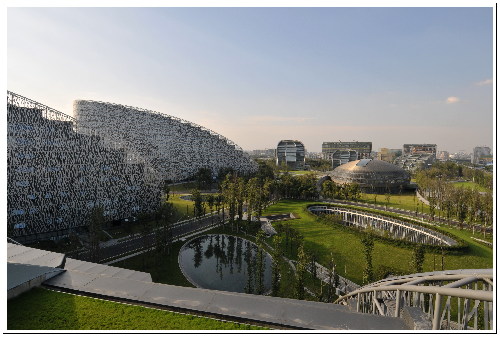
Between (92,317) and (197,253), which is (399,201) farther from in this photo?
(92,317)

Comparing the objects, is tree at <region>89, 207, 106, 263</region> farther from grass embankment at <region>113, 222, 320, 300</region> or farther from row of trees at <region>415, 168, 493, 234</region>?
row of trees at <region>415, 168, 493, 234</region>

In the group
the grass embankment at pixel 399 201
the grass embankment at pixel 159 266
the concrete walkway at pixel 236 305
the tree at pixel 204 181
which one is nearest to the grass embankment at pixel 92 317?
the concrete walkway at pixel 236 305

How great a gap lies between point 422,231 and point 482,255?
351 inches

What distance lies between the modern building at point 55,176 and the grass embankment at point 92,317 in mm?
34409

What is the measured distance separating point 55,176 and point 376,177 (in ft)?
252

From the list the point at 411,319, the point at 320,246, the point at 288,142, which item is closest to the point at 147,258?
the point at 320,246

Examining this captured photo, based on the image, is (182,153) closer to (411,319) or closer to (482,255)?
(482,255)

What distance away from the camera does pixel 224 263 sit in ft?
112

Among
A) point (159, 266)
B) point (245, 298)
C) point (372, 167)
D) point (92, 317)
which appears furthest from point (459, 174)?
point (92, 317)

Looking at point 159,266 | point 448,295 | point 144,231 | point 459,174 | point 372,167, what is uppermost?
→ point 372,167

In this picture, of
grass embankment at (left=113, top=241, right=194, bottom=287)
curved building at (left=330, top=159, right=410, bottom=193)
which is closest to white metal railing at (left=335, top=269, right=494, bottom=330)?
grass embankment at (left=113, top=241, right=194, bottom=287)

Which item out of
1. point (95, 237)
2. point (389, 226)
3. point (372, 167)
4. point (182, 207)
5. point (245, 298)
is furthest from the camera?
point (372, 167)

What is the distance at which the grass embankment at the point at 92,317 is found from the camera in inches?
293

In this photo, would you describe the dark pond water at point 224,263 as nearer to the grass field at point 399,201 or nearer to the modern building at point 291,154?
the grass field at point 399,201
